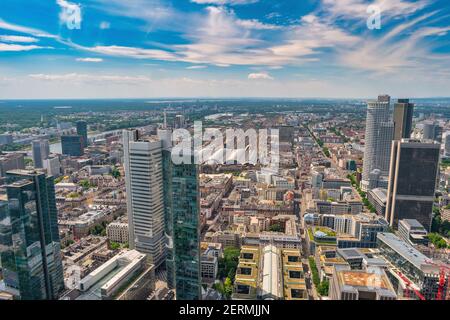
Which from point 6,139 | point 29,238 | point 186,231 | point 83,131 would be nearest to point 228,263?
point 186,231

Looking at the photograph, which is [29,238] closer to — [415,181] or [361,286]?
[361,286]

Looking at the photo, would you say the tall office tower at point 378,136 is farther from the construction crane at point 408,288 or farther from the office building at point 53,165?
the office building at point 53,165

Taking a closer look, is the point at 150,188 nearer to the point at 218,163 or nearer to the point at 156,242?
the point at 156,242

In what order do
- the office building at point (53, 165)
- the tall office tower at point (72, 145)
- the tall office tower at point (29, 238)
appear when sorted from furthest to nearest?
the tall office tower at point (72, 145) → the office building at point (53, 165) → the tall office tower at point (29, 238)

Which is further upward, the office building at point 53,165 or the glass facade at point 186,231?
the glass facade at point 186,231

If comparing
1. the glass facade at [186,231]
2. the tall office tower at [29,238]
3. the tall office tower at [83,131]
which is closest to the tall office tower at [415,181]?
the glass facade at [186,231]
